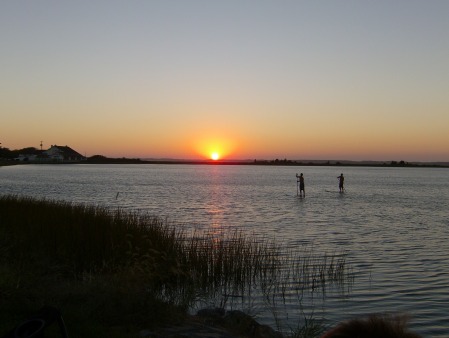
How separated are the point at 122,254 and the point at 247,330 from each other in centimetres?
594

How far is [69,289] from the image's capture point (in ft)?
33.3

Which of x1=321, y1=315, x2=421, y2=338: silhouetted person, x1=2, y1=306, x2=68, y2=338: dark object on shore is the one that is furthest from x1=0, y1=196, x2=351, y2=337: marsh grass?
x1=321, y1=315, x2=421, y2=338: silhouetted person

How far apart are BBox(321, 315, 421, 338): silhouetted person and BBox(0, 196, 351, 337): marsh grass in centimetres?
655

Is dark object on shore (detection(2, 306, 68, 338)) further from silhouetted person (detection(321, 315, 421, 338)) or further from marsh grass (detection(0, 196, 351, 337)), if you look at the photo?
marsh grass (detection(0, 196, 351, 337))

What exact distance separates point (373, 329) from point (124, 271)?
380 inches

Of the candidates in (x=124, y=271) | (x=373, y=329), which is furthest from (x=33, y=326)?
(x=124, y=271)

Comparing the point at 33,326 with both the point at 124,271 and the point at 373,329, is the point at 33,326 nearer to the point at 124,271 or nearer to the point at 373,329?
the point at 373,329

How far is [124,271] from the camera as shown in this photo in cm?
1118

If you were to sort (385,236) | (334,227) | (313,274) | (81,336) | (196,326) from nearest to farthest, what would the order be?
(81,336)
(196,326)
(313,274)
(385,236)
(334,227)

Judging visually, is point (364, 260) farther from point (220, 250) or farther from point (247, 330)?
point (247, 330)

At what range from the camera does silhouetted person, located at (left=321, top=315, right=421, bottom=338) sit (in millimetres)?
2057

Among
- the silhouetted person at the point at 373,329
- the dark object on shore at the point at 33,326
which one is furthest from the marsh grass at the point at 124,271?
the silhouetted person at the point at 373,329

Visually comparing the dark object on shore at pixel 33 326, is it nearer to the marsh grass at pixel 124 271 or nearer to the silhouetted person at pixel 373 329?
the silhouetted person at pixel 373 329

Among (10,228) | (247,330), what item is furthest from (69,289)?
(10,228)
